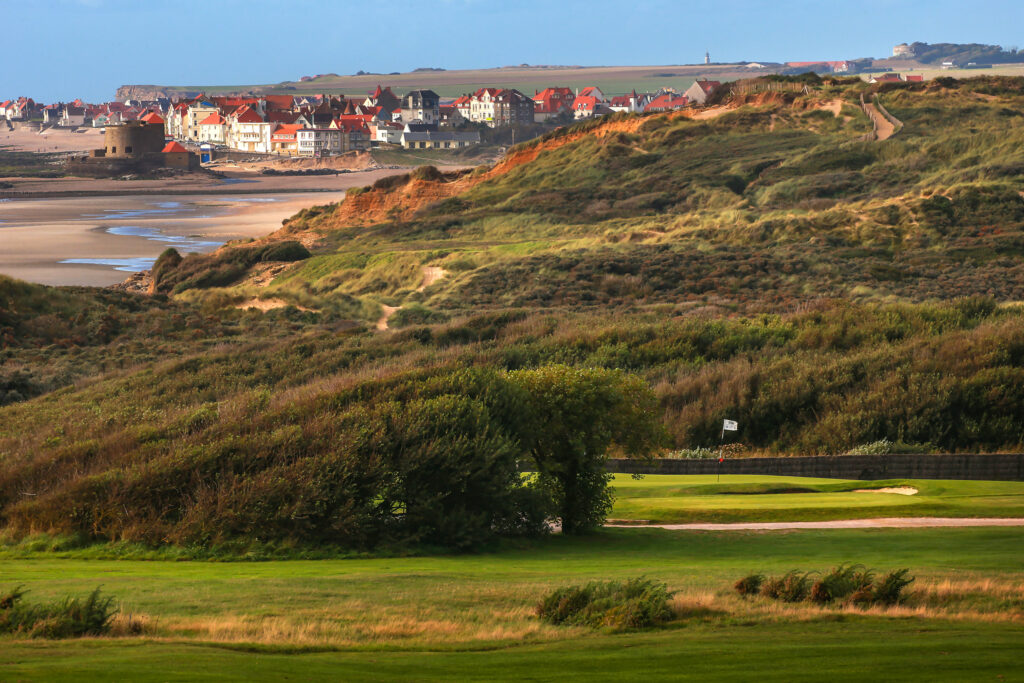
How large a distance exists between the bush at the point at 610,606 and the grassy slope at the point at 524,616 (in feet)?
0.91

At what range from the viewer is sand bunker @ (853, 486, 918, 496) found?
1695 cm

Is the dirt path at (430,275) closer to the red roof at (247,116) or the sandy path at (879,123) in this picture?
the sandy path at (879,123)

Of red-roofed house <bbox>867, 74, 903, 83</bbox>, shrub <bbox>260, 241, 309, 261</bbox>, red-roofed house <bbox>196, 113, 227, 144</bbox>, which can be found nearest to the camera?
shrub <bbox>260, 241, 309, 261</bbox>

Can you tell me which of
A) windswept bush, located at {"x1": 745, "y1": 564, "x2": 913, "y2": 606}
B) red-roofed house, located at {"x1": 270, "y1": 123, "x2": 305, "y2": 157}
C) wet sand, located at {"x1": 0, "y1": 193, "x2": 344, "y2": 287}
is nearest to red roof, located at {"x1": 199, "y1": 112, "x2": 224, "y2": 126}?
red-roofed house, located at {"x1": 270, "y1": 123, "x2": 305, "y2": 157}

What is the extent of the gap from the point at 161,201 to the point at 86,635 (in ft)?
297

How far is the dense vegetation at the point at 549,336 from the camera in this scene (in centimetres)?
1465

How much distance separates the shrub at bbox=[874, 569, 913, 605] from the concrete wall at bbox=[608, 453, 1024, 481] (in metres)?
8.18

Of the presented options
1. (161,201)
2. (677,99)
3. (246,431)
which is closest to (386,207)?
(161,201)

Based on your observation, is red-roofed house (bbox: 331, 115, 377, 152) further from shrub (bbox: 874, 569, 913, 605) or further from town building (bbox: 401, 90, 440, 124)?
shrub (bbox: 874, 569, 913, 605)

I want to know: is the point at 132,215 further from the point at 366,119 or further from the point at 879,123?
the point at 366,119

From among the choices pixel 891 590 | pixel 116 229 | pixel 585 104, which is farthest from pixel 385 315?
pixel 585 104

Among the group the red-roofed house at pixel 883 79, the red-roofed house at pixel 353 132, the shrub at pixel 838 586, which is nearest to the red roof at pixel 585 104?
the red-roofed house at pixel 353 132

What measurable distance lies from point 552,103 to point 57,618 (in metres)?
181

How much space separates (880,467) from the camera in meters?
19.2
